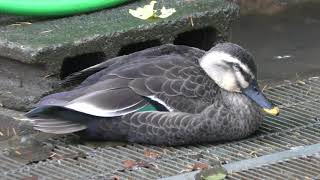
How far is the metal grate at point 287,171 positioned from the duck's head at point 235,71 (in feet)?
1.18

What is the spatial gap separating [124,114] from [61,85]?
2.28 ft

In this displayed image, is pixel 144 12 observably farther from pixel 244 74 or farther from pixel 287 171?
pixel 287 171

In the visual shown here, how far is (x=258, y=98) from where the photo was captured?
17.4 feet

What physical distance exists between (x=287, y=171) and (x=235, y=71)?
65cm

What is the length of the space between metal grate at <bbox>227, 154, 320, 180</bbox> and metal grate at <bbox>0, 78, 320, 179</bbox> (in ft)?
0.50

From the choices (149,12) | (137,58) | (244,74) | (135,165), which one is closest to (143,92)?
(137,58)

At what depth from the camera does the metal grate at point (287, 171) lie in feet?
16.1

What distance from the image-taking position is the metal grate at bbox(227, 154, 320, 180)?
4898mm

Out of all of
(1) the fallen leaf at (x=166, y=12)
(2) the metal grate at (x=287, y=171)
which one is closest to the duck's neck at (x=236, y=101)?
(2) the metal grate at (x=287, y=171)

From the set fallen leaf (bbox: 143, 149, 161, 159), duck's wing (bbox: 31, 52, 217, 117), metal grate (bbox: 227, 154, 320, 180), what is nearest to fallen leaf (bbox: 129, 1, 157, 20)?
duck's wing (bbox: 31, 52, 217, 117)

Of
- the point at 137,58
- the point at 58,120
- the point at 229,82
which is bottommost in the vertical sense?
the point at 58,120

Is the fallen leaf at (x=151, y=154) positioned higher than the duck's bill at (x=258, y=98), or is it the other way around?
the duck's bill at (x=258, y=98)

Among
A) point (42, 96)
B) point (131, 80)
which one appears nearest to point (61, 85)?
point (42, 96)

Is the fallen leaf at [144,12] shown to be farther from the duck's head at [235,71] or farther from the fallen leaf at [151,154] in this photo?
the fallen leaf at [151,154]
